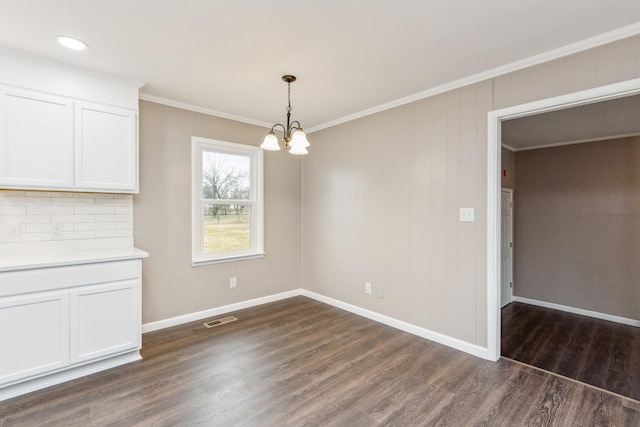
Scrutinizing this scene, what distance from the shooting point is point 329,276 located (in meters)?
4.36

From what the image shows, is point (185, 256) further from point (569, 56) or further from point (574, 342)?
point (574, 342)

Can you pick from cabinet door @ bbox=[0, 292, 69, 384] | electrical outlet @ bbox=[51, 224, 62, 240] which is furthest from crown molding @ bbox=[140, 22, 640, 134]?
cabinet door @ bbox=[0, 292, 69, 384]

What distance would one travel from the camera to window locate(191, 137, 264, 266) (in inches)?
146

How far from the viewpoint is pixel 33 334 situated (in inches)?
87.7

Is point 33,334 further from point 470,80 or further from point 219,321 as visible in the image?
point 470,80

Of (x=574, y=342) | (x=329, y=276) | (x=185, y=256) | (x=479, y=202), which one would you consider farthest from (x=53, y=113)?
(x=574, y=342)

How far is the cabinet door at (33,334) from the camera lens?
213cm

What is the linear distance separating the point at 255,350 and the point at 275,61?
8.53ft

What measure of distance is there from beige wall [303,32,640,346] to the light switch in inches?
2.0

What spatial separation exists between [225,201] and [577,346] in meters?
4.23

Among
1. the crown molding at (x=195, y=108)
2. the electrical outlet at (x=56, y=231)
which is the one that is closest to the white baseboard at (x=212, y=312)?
the electrical outlet at (x=56, y=231)

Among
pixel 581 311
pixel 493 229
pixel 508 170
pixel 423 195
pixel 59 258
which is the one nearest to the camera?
pixel 59 258

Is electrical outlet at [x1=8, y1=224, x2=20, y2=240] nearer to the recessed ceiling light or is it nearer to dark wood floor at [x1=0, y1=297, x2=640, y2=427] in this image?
dark wood floor at [x1=0, y1=297, x2=640, y2=427]

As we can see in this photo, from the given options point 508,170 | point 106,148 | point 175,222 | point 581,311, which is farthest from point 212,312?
point 581,311
